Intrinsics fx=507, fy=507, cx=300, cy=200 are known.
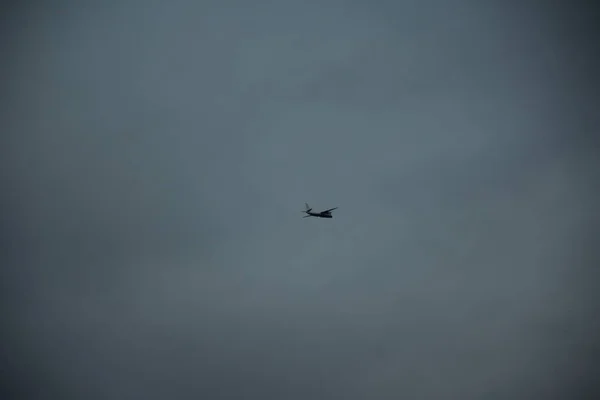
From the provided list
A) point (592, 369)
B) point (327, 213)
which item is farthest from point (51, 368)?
point (592, 369)

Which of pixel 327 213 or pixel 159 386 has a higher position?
pixel 327 213

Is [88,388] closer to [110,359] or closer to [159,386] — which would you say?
[110,359]

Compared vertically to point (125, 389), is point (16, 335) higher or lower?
higher

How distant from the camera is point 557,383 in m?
189

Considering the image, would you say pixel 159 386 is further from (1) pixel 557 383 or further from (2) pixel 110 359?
(1) pixel 557 383

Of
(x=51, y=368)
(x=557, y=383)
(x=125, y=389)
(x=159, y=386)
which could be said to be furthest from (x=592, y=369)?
(x=51, y=368)

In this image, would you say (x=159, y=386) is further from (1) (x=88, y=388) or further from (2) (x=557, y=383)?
(2) (x=557, y=383)

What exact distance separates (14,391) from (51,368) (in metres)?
15.2

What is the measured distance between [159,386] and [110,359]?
21.6m

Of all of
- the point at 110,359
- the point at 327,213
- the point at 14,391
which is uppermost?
the point at 327,213

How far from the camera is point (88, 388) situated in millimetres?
190875

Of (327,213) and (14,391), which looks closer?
(327,213)

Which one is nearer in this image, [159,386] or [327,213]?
[327,213]

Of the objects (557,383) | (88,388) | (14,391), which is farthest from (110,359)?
(557,383)
